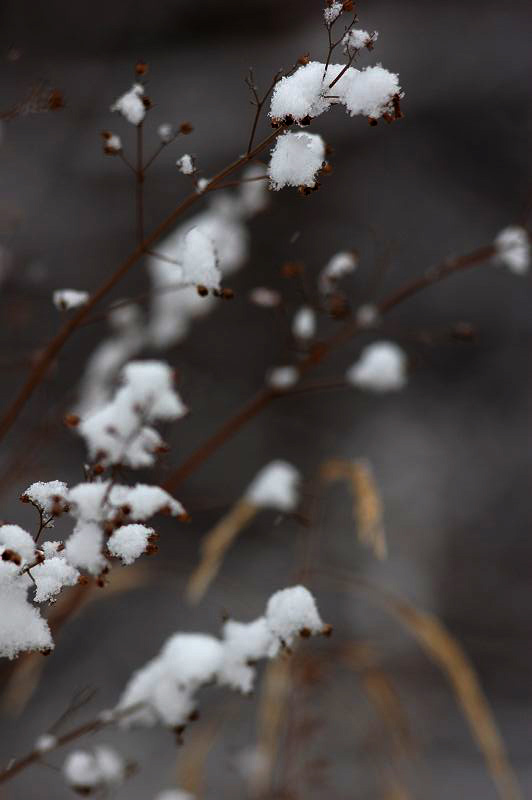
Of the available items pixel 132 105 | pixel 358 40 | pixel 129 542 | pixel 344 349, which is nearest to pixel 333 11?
pixel 358 40

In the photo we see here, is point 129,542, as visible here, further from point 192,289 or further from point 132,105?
point 192,289

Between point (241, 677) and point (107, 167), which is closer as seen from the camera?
point (241, 677)

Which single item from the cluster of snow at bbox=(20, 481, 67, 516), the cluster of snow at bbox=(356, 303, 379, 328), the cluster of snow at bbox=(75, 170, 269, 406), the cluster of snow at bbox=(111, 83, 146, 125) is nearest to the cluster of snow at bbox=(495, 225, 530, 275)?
the cluster of snow at bbox=(356, 303, 379, 328)

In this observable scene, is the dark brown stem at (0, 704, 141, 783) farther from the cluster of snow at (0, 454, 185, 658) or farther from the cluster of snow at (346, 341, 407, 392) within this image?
the cluster of snow at (346, 341, 407, 392)

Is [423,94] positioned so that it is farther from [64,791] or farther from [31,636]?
[64,791]

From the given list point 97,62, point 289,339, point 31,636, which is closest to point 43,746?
point 31,636

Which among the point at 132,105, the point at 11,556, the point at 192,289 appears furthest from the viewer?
the point at 192,289
